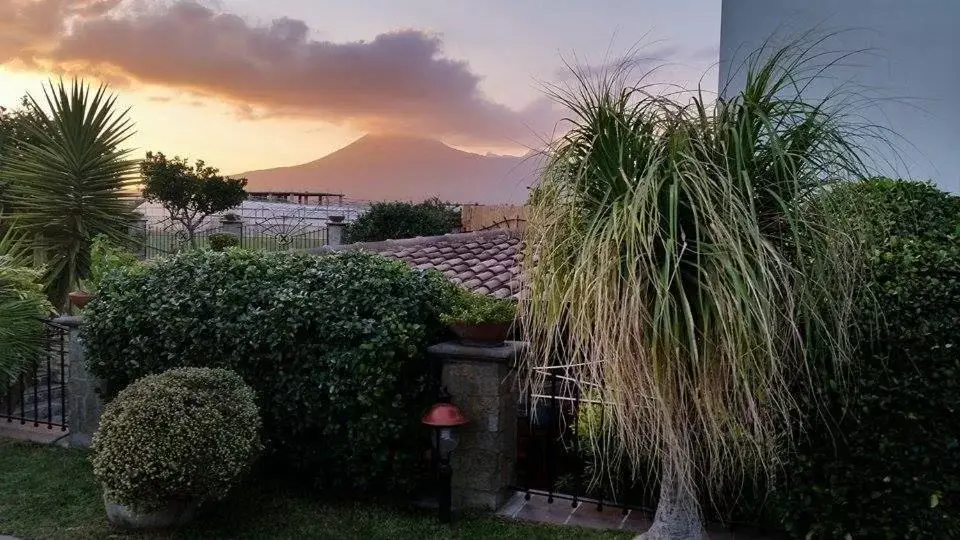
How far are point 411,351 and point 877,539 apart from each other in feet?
8.13

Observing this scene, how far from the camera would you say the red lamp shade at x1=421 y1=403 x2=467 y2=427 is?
3674mm

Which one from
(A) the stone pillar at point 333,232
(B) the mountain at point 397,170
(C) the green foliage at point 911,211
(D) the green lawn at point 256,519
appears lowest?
(D) the green lawn at point 256,519

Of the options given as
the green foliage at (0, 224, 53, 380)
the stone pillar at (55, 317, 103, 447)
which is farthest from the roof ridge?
the stone pillar at (55, 317, 103, 447)

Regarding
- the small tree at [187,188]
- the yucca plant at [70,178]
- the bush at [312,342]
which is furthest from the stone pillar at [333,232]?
the bush at [312,342]

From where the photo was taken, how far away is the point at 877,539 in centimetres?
308

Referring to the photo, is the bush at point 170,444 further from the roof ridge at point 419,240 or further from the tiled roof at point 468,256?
the roof ridge at point 419,240

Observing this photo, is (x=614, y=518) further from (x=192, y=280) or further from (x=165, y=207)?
(x=165, y=207)

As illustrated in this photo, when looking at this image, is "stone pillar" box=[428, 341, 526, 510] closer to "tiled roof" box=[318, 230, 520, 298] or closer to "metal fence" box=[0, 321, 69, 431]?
"tiled roof" box=[318, 230, 520, 298]

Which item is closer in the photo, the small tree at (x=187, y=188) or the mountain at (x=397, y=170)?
the mountain at (x=397, y=170)

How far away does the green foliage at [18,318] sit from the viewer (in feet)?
18.1

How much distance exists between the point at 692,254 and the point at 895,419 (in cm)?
135

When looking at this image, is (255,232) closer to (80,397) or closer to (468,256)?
(468,256)

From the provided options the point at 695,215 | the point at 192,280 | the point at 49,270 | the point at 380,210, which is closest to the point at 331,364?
the point at 192,280

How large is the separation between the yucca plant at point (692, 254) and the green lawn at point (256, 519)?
1.31 meters
